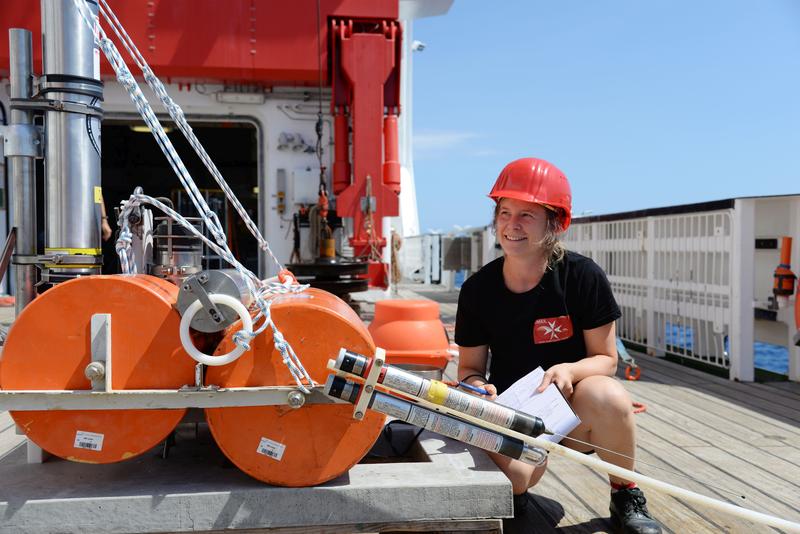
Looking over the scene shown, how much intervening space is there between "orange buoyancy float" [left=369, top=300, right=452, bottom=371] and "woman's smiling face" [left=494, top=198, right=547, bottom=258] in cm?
144

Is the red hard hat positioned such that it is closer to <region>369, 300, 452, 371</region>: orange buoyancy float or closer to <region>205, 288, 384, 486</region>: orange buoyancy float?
<region>205, 288, 384, 486</region>: orange buoyancy float

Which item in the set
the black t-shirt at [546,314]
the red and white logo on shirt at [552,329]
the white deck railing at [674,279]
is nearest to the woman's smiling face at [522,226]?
the black t-shirt at [546,314]

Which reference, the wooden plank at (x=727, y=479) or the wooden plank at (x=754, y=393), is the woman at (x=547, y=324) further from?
the wooden plank at (x=754, y=393)

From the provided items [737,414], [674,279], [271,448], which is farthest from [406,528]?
[674,279]

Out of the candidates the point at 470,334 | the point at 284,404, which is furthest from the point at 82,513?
the point at 470,334

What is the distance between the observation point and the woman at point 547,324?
2197mm

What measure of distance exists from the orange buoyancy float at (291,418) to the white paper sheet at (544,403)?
19.4 inches

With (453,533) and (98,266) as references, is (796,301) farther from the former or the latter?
(98,266)

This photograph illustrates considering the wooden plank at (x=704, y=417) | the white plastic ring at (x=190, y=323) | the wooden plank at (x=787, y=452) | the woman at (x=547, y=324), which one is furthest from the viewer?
the wooden plank at (x=704, y=417)

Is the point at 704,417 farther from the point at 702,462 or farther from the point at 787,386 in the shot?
the point at 787,386

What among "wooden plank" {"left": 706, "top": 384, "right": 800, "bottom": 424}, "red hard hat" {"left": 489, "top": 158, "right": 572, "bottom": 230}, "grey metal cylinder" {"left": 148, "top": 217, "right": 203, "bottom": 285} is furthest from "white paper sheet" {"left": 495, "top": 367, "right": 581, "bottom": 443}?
"wooden plank" {"left": 706, "top": 384, "right": 800, "bottom": 424}

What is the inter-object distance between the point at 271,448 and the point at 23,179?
1454 mm

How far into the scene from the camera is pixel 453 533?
199 cm

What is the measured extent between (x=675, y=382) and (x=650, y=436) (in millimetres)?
1610
